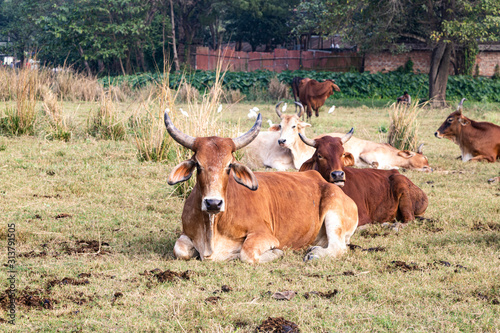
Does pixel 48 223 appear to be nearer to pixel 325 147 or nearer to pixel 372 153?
pixel 325 147

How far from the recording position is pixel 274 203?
18.1 feet

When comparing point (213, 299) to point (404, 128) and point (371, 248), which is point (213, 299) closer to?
point (371, 248)

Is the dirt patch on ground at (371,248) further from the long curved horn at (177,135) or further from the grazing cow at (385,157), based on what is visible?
the grazing cow at (385,157)

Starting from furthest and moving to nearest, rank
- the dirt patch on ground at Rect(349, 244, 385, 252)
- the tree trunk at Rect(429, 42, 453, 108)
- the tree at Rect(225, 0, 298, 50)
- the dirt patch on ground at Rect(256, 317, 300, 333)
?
1. the tree at Rect(225, 0, 298, 50)
2. the tree trunk at Rect(429, 42, 453, 108)
3. the dirt patch on ground at Rect(349, 244, 385, 252)
4. the dirt patch on ground at Rect(256, 317, 300, 333)

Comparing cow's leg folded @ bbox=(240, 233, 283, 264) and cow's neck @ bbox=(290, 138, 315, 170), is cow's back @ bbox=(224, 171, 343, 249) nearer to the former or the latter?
cow's leg folded @ bbox=(240, 233, 283, 264)

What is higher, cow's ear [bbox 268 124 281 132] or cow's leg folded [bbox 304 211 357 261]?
cow's ear [bbox 268 124 281 132]

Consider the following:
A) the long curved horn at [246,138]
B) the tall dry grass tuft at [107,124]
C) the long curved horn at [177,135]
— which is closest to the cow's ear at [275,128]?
the tall dry grass tuft at [107,124]

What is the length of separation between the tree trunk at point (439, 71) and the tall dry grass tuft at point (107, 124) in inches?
608

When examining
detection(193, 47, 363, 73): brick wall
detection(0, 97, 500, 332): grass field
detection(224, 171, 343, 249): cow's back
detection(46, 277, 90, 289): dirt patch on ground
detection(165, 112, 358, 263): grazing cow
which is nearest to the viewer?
detection(0, 97, 500, 332): grass field

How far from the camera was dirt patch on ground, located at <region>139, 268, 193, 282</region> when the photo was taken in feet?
14.3

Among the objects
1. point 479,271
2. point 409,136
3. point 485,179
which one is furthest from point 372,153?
point 479,271

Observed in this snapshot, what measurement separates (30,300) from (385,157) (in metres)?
8.20

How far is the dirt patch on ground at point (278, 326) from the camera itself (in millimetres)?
3461

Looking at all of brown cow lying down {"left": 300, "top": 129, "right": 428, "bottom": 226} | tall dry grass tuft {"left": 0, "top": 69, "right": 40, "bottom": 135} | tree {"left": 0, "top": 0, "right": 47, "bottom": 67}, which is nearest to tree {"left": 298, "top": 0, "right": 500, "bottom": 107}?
tall dry grass tuft {"left": 0, "top": 69, "right": 40, "bottom": 135}
